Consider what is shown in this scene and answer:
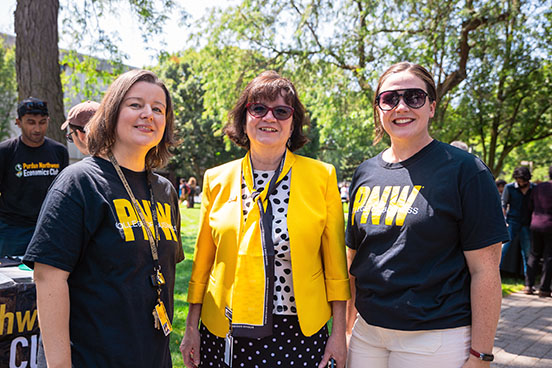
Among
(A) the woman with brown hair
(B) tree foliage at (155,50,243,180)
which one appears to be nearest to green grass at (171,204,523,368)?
(A) the woman with brown hair

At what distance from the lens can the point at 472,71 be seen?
43.1ft

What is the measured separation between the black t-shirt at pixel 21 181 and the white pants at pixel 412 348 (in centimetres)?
311

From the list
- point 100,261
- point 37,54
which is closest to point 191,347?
point 100,261

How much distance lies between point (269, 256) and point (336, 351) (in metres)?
0.63

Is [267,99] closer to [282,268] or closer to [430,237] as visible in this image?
[282,268]

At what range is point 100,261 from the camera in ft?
5.74

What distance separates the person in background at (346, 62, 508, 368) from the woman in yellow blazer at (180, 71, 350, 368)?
0.20 metres

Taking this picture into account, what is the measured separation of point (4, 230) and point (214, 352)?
8.52 ft

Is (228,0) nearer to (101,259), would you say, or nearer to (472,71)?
(472,71)

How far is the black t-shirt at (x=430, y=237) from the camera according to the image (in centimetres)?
198

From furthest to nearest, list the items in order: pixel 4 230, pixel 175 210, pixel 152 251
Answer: pixel 4 230 → pixel 175 210 → pixel 152 251

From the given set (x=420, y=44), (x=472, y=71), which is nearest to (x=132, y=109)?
(x=420, y=44)

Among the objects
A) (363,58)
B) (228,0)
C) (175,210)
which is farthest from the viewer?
(228,0)

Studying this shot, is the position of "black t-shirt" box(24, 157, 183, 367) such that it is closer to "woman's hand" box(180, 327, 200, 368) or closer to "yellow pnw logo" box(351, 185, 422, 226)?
"woman's hand" box(180, 327, 200, 368)
